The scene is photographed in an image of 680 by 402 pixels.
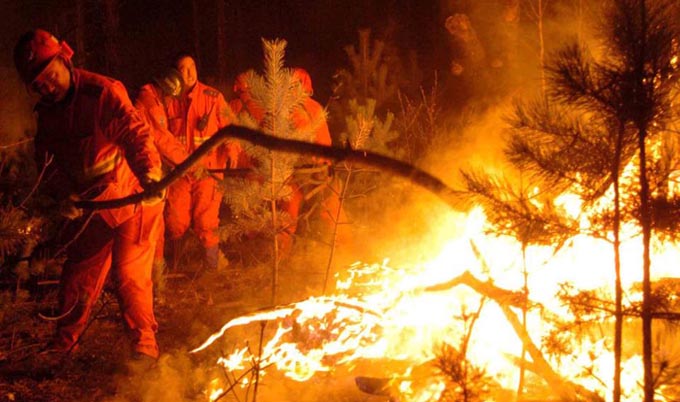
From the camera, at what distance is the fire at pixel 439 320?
3.34m

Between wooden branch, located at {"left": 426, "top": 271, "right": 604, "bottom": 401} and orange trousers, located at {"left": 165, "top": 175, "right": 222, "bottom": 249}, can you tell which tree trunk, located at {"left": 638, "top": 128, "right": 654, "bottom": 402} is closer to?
wooden branch, located at {"left": 426, "top": 271, "right": 604, "bottom": 401}

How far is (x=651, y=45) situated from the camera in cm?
231

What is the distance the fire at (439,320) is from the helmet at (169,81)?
9.33ft

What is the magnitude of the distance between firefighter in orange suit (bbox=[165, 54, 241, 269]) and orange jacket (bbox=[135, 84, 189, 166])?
0.75 ft

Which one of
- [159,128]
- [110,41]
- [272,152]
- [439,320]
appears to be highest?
[110,41]

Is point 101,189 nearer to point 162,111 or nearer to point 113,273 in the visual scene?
point 113,273

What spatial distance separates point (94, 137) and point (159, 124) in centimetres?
170

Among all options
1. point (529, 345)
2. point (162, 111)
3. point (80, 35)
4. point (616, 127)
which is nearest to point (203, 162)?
point (162, 111)

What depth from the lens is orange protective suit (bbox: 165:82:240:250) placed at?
6328mm

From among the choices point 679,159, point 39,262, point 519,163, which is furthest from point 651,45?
point 39,262

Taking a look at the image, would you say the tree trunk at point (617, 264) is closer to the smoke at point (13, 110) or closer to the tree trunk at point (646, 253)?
the tree trunk at point (646, 253)

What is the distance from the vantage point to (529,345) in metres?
3.11

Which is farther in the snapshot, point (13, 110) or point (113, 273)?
point (13, 110)

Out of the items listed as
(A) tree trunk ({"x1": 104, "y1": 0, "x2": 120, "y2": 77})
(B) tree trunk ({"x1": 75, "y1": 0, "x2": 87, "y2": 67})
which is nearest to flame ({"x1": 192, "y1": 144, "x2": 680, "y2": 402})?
(B) tree trunk ({"x1": 75, "y1": 0, "x2": 87, "y2": 67})
